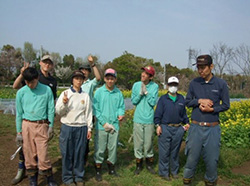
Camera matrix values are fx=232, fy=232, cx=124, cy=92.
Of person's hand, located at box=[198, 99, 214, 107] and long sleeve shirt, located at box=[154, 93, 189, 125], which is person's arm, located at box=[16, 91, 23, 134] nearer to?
long sleeve shirt, located at box=[154, 93, 189, 125]

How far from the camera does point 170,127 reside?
409cm

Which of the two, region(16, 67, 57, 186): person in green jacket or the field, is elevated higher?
region(16, 67, 57, 186): person in green jacket

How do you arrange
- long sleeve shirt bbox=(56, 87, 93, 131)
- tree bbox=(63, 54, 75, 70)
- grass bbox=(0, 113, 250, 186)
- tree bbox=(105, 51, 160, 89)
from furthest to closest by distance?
1. tree bbox=(63, 54, 75, 70)
2. tree bbox=(105, 51, 160, 89)
3. grass bbox=(0, 113, 250, 186)
4. long sleeve shirt bbox=(56, 87, 93, 131)

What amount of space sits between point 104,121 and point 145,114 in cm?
80

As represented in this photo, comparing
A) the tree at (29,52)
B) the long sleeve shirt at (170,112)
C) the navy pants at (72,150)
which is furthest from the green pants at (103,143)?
the tree at (29,52)

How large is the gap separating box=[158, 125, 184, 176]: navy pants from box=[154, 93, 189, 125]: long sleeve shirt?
0.12 metres

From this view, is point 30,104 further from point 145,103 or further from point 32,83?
point 145,103

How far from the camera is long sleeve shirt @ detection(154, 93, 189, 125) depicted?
4.10 meters

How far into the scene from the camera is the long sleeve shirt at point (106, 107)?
4043 millimetres

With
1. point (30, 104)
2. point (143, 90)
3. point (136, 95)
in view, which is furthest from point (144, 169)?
point (30, 104)

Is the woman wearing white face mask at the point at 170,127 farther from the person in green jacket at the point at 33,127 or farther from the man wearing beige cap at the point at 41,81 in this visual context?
the man wearing beige cap at the point at 41,81

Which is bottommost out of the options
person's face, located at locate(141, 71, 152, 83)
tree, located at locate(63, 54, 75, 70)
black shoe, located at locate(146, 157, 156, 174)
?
black shoe, located at locate(146, 157, 156, 174)

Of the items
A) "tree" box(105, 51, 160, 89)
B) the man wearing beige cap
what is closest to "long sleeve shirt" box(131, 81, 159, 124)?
the man wearing beige cap

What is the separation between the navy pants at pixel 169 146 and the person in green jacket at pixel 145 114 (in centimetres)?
26
